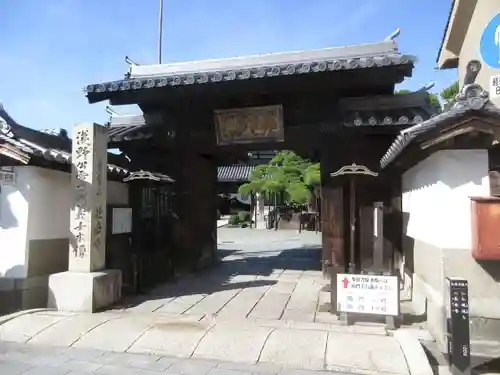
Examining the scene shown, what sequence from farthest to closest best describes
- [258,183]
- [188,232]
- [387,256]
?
1. [258,183]
2. [188,232]
3. [387,256]

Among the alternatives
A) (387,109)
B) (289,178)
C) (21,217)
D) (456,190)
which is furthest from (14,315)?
(289,178)

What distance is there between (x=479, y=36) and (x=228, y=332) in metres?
12.1

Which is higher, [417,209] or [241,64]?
[241,64]

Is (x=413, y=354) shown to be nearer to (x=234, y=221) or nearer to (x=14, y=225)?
(x=14, y=225)

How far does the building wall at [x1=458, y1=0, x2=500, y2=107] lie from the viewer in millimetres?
12086

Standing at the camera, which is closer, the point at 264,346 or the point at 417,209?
the point at 264,346

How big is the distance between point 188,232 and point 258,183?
60.9 feet

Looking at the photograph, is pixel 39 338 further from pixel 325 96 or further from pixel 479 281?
pixel 325 96

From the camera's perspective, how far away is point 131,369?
565 cm

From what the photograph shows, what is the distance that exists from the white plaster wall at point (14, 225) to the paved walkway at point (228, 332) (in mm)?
1379

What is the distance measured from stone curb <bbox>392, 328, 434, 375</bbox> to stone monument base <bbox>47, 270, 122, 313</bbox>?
5.60 meters

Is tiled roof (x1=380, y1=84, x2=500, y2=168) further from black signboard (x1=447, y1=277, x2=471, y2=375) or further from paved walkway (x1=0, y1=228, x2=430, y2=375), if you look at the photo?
paved walkway (x1=0, y1=228, x2=430, y2=375)

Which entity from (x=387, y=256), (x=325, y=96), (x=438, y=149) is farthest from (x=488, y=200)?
(x=325, y=96)

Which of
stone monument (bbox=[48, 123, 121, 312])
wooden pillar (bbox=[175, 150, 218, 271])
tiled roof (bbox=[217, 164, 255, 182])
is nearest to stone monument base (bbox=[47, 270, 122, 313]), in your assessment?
stone monument (bbox=[48, 123, 121, 312])
